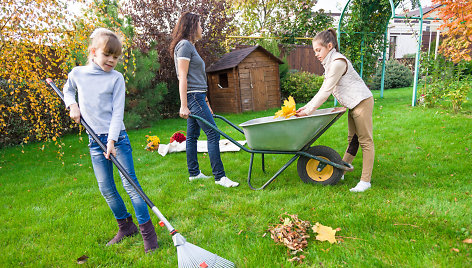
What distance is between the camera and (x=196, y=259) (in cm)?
165

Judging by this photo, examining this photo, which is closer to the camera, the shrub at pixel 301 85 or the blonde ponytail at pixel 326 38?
the blonde ponytail at pixel 326 38

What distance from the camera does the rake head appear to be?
→ 1.63 metres

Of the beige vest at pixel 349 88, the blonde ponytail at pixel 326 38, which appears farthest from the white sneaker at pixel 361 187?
the blonde ponytail at pixel 326 38

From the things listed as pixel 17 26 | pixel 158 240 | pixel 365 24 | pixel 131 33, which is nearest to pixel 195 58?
pixel 158 240

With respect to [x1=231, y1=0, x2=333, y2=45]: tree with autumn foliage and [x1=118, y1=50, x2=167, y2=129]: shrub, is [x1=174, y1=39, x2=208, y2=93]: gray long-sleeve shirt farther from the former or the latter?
[x1=231, y1=0, x2=333, y2=45]: tree with autumn foliage

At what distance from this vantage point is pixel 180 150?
4.65 meters

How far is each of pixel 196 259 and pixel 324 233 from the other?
83 cm

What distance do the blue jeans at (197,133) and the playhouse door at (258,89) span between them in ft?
18.6

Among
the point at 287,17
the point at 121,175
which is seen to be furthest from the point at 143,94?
the point at 287,17

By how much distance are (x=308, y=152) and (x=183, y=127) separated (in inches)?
184

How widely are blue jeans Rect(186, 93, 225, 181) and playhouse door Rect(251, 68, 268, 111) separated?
567 cm

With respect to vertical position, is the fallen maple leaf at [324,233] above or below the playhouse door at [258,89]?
below

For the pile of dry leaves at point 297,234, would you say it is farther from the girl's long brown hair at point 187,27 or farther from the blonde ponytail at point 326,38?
the girl's long brown hair at point 187,27

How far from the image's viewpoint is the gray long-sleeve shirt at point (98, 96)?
1.83m
